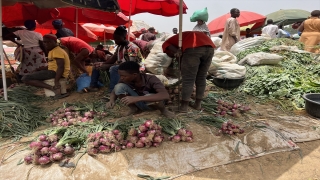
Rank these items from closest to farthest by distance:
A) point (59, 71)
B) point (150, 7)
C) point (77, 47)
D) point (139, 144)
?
1. point (139, 144)
2. point (59, 71)
3. point (77, 47)
4. point (150, 7)

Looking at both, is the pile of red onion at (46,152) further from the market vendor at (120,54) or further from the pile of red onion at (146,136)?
the market vendor at (120,54)

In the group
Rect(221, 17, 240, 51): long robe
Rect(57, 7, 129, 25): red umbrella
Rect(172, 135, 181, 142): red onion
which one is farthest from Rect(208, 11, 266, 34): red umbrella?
Rect(172, 135, 181, 142): red onion

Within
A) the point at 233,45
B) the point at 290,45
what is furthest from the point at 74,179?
the point at 290,45

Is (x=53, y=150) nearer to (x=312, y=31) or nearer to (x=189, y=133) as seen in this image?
(x=189, y=133)

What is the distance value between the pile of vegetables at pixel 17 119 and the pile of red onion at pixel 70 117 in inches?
7.7

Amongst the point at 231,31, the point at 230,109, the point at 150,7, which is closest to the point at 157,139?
the point at 230,109

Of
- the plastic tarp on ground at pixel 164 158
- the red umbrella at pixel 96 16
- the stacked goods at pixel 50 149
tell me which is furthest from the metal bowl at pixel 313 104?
the red umbrella at pixel 96 16

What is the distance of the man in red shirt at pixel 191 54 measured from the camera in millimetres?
→ 3053

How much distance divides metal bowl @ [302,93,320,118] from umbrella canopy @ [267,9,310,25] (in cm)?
1066

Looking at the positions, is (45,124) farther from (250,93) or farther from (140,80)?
(250,93)

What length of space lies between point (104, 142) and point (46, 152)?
0.54 meters

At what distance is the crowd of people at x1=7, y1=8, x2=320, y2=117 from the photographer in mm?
2895

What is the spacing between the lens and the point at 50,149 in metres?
2.19

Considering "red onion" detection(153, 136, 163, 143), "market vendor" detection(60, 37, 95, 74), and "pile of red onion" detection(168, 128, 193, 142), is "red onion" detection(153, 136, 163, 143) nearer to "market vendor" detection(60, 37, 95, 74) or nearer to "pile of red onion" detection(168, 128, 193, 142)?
"pile of red onion" detection(168, 128, 193, 142)
